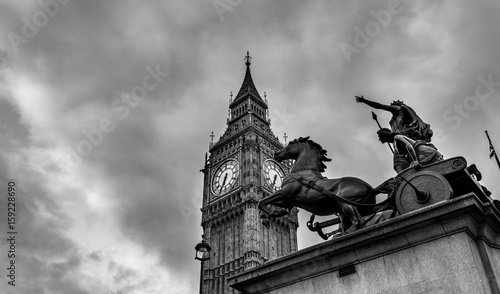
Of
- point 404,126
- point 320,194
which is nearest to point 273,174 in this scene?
point 404,126

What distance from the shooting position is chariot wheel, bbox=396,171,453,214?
27.5ft

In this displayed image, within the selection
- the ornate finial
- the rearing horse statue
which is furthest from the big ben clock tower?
the rearing horse statue

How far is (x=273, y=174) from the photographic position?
7875cm

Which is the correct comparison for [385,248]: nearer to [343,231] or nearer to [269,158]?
[343,231]

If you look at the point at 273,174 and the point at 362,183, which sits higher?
the point at 273,174

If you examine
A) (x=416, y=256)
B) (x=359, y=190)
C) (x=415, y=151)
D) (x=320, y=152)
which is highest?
(x=320, y=152)

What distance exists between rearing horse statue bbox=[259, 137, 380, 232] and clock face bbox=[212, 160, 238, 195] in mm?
66154

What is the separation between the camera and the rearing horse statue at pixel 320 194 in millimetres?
9305

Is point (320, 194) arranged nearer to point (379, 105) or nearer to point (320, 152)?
point (320, 152)

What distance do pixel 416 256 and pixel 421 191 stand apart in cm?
134

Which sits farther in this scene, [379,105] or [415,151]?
[379,105]

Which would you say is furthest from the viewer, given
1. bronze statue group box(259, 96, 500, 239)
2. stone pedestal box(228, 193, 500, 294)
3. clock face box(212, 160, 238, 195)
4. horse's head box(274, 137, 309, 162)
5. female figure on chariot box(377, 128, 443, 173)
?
clock face box(212, 160, 238, 195)

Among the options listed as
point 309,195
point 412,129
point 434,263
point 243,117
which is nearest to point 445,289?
point 434,263

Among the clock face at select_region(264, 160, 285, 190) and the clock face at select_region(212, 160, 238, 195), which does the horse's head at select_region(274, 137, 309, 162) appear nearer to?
the clock face at select_region(264, 160, 285, 190)
